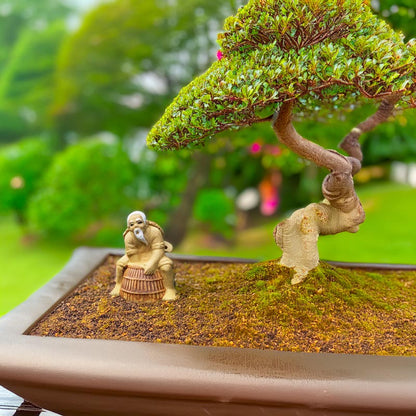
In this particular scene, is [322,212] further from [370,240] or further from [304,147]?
[370,240]

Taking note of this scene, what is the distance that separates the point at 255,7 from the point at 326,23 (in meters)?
0.16

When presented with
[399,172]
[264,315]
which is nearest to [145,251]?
[264,315]

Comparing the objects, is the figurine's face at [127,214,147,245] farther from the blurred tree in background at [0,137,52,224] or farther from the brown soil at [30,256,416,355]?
the blurred tree in background at [0,137,52,224]

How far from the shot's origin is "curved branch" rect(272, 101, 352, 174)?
1187mm

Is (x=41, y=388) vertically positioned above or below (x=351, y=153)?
below

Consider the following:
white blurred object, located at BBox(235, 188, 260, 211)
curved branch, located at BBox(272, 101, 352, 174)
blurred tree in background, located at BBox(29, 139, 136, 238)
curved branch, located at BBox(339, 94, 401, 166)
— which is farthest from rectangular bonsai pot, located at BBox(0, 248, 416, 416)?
white blurred object, located at BBox(235, 188, 260, 211)

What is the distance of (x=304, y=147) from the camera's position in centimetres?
122

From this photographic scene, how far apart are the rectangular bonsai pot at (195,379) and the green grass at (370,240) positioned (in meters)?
1.66

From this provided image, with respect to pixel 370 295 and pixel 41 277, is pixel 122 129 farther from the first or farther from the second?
pixel 370 295

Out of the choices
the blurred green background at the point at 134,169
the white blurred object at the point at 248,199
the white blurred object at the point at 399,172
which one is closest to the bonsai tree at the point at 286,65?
the blurred green background at the point at 134,169

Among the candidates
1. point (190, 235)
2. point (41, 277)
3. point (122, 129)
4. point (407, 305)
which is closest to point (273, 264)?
point (407, 305)

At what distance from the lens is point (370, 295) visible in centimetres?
133

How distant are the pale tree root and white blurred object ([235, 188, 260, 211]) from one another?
2883 mm

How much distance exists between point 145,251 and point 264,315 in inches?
16.1
